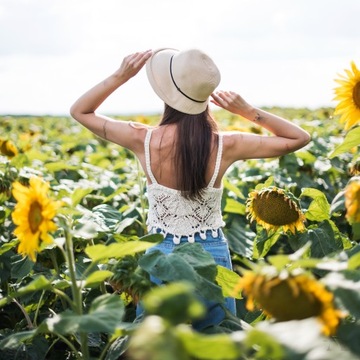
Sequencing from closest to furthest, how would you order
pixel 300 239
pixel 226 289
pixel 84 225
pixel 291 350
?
pixel 291 350, pixel 84 225, pixel 226 289, pixel 300 239

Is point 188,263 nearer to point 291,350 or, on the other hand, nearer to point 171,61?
point 291,350

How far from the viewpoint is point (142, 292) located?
1775 millimetres

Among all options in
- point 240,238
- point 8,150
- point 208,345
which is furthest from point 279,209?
point 8,150

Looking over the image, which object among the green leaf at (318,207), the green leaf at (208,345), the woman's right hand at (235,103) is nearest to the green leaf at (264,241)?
the green leaf at (318,207)

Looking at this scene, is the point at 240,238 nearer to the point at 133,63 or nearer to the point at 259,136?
the point at 259,136

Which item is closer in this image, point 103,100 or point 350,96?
point 350,96

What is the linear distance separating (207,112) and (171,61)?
0.25m

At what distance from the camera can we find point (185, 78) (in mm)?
2357

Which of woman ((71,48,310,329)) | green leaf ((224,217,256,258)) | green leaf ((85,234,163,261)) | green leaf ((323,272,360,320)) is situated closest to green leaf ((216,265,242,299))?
woman ((71,48,310,329))

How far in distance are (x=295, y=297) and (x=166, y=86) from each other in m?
1.37

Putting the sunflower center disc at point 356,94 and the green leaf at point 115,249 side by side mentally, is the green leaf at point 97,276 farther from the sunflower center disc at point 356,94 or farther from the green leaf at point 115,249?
the sunflower center disc at point 356,94

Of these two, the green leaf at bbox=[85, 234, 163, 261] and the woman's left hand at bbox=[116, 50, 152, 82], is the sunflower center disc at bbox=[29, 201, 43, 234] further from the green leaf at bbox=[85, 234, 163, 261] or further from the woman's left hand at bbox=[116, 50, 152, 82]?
the woman's left hand at bbox=[116, 50, 152, 82]

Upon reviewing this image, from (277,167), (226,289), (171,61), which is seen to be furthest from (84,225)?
(277,167)

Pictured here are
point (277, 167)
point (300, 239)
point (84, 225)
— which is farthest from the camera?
point (277, 167)
